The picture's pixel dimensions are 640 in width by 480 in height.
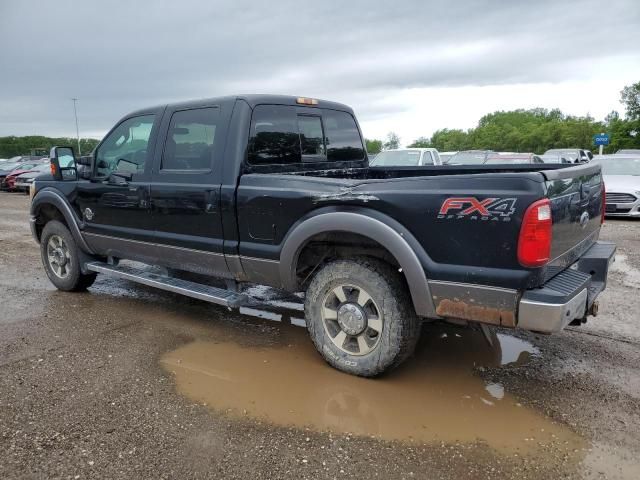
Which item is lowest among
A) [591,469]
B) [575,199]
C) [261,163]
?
[591,469]

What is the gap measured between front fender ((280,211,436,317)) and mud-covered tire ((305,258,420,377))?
0.17 meters

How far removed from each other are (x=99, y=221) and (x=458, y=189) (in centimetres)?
381

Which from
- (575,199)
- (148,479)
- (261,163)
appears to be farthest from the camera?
(261,163)

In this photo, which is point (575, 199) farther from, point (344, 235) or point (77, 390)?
point (77, 390)

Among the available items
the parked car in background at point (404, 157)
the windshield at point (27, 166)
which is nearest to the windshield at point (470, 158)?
the parked car in background at point (404, 157)

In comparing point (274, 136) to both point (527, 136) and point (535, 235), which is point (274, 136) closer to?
point (535, 235)

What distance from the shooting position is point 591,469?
2.67 m

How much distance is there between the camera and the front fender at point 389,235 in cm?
320

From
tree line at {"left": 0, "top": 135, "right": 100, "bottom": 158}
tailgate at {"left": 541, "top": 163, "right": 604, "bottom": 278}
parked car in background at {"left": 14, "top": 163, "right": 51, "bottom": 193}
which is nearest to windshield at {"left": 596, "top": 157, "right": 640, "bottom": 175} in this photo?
tailgate at {"left": 541, "top": 163, "right": 604, "bottom": 278}

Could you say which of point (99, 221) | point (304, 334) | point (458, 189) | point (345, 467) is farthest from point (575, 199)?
point (99, 221)

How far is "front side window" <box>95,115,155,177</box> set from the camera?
15.8 feet

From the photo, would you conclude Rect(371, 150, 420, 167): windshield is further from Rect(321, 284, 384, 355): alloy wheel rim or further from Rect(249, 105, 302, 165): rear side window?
Rect(321, 284, 384, 355): alloy wheel rim

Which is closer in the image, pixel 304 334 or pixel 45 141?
pixel 304 334

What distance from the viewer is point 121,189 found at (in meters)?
4.91
